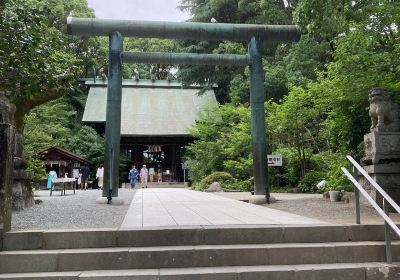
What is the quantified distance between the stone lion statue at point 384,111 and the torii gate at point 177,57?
2.65 meters

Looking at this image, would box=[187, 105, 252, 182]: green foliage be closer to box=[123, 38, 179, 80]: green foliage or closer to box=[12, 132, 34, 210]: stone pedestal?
box=[12, 132, 34, 210]: stone pedestal

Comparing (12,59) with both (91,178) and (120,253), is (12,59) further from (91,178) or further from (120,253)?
(91,178)

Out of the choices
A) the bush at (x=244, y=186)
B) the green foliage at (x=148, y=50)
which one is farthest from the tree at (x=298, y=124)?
→ the green foliage at (x=148, y=50)

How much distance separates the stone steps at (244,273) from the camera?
383 centimetres

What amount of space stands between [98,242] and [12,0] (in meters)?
3.55

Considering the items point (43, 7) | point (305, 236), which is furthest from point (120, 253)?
point (43, 7)

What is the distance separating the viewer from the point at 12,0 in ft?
17.5

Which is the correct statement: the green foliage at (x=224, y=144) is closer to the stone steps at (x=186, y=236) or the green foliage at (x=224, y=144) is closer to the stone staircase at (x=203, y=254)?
the stone steps at (x=186, y=236)

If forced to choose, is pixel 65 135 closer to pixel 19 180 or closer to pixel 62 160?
pixel 62 160

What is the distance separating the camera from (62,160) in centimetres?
2544

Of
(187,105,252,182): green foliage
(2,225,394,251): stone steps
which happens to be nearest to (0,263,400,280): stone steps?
(2,225,394,251): stone steps

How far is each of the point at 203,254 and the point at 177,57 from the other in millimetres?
6303

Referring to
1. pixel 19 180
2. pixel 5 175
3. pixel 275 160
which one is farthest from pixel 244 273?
pixel 275 160

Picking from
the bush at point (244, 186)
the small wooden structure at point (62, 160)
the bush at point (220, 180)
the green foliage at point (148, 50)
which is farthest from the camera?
the green foliage at point (148, 50)
